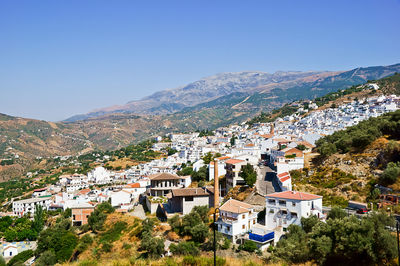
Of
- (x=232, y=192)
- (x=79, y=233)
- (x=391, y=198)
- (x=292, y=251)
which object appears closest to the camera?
(x=292, y=251)

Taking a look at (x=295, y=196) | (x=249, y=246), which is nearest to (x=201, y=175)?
(x=295, y=196)

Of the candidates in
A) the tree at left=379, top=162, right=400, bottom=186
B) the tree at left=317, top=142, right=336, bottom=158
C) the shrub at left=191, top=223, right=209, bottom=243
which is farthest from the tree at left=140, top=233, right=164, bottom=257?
the tree at left=317, top=142, right=336, bottom=158

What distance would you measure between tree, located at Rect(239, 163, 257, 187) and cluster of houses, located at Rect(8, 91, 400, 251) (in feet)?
4.79

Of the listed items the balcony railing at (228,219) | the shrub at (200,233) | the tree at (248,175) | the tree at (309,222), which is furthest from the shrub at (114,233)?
the tree at (309,222)

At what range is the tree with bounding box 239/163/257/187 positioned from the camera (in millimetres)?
29188

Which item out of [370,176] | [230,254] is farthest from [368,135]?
[230,254]

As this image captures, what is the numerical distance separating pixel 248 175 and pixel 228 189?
390 centimetres

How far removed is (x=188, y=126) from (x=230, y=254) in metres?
180

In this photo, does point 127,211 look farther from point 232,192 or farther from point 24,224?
point 24,224

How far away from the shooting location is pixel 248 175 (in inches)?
1162

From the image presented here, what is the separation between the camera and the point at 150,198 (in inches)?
1332

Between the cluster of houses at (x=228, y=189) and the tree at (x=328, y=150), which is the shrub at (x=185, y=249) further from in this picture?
the tree at (x=328, y=150)

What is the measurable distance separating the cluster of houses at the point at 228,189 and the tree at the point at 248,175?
1459mm

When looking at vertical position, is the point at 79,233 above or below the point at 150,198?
below
